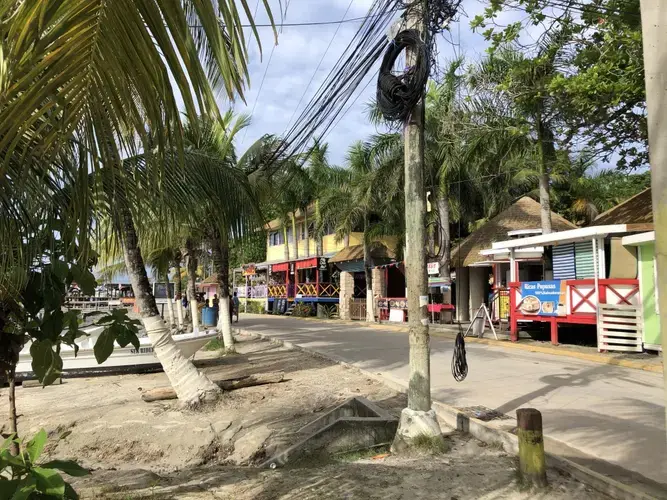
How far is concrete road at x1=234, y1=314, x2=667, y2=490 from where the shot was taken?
5.41 metres

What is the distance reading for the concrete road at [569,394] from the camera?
5.41m

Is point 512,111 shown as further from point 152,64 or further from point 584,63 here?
point 152,64

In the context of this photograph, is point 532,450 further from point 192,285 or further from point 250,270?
point 250,270

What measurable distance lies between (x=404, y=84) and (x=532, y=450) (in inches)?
159

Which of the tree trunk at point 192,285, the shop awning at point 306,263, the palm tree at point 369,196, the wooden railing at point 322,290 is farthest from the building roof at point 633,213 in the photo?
the shop awning at point 306,263

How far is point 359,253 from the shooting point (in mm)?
28297

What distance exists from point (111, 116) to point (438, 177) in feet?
62.5

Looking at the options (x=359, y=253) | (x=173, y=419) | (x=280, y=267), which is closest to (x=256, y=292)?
(x=280, y=267)

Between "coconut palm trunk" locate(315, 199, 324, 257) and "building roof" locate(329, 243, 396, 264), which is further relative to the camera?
"building roof" locate(329, 243, 396, 264)

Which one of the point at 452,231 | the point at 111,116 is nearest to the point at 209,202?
the point at 111,116

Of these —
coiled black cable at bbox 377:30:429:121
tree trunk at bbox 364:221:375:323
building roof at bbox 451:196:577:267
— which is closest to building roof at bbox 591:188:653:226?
building roof at bbox 451:196:577:267

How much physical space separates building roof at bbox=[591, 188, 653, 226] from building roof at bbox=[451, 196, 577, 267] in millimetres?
5127

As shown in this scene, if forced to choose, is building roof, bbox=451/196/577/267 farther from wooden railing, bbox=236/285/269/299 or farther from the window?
wooden railing, bbox=236/285/269/299

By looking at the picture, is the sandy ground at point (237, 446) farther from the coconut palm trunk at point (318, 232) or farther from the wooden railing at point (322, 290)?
the wooden railing at point (322, 290)
